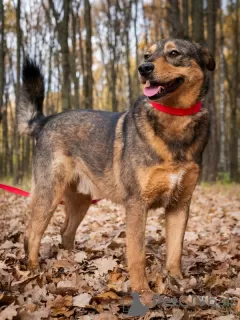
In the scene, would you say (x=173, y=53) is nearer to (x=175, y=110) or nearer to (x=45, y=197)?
(x=175, y=110)

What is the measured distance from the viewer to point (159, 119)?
14.2ft

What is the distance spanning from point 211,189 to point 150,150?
9.73 m

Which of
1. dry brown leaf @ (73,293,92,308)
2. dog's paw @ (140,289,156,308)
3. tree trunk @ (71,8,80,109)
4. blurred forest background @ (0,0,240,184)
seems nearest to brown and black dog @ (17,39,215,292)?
dog's paw @ (140,289,156,308)

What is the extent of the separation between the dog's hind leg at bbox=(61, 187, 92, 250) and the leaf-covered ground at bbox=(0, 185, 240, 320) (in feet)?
0.68

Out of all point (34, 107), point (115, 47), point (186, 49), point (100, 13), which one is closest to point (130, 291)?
point (186, 49)

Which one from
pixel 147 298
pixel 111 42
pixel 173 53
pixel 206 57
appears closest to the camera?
pixel 147 298

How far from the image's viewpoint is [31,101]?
5.61 meters

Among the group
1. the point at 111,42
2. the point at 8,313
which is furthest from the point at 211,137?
the point at 8,313

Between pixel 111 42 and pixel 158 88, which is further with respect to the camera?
pixel 111 42

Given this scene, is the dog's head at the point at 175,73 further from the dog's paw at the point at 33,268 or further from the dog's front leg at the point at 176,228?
the dog's paw at the point at 33,268

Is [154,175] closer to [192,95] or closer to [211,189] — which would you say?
[192,95]

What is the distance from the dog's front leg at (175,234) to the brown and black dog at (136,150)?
10 millimetres

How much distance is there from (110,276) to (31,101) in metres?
2.47

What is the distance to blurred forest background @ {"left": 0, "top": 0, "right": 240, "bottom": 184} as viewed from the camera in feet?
49.4
